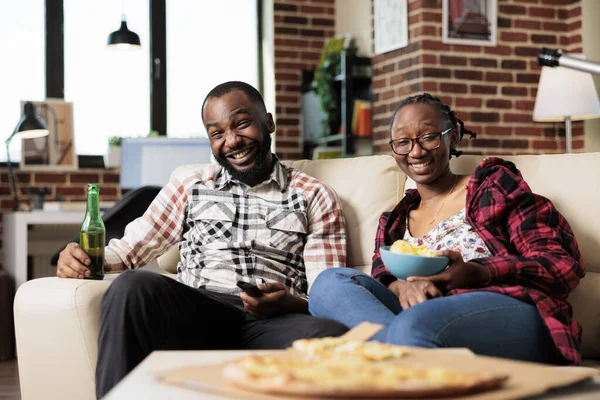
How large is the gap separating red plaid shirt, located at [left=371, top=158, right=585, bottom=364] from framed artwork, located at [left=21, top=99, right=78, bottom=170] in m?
3.33

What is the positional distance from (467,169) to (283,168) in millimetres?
520

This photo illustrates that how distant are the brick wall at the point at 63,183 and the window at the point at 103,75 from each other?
201 mm

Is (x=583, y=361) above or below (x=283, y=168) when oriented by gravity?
below

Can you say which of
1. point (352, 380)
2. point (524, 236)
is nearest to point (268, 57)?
point (524, 236)

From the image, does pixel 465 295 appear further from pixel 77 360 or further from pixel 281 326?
pixel 77 360

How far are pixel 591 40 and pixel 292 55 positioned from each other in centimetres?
190

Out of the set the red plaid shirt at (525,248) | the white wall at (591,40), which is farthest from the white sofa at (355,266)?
the white wall at (591,40)

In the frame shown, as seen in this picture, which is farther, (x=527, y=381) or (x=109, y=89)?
(x=109, y=89)

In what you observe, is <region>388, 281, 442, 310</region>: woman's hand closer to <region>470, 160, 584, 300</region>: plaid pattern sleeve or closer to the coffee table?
<region>470, 160, 584, 300</region>: plaid pattern sleeve

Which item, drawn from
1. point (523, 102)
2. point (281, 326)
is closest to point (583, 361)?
point (281, 326)

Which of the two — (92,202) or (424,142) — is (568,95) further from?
(92,202)

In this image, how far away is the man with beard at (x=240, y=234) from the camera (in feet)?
6.59

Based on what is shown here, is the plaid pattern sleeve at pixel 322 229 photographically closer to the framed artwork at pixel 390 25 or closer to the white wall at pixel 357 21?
the framed artwork at pixel 390 25

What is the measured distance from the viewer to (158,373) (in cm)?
112
